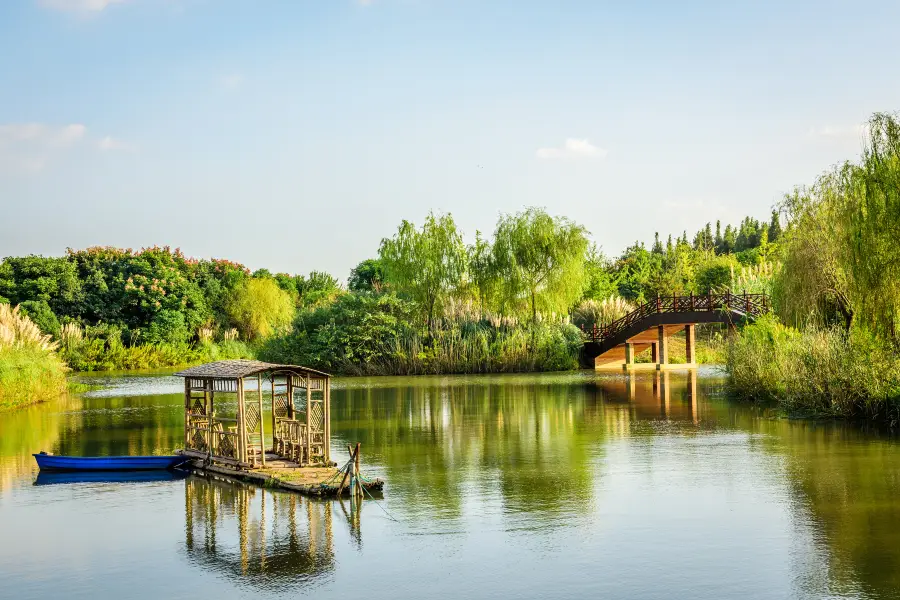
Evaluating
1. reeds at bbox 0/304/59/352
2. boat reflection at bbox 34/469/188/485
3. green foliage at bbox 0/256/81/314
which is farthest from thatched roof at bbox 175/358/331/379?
green foliage at bbox 0/256/81/314

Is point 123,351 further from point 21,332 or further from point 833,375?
point 833,375

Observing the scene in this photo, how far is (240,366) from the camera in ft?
57.9

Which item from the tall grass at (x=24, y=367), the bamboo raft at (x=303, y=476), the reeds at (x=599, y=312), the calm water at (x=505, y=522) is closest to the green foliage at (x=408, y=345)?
the reeds at (x=599, y=312)

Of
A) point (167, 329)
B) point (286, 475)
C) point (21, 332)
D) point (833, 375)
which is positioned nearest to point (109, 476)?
point (286, 475)

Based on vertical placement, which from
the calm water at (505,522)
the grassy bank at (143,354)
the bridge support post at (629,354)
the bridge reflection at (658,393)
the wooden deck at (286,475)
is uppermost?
the grassy bank at (143,354)

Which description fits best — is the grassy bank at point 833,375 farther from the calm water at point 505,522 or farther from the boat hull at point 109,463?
the boat hull at point 109,463

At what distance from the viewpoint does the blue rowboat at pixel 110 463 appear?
18141 mm

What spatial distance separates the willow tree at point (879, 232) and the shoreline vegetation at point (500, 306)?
1.2 inches

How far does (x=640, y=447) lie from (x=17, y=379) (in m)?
20.6

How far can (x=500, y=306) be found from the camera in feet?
166

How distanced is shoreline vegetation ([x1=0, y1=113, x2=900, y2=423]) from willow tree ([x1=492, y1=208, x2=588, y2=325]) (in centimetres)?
7

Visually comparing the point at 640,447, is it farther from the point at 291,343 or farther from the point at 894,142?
the point at 291,343

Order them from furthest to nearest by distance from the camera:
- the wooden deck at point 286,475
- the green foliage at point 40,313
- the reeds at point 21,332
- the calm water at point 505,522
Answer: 1. the green foliage at point 40,313
2. the reeds at point 21,332
3. the wooden deck at point 286,475
4. the calm water at point 505,522

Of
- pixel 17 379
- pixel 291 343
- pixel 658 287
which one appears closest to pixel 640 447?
pixel 17 379
